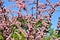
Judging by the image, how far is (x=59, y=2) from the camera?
2.41 meters

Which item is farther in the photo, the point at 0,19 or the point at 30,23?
the point at 0,19

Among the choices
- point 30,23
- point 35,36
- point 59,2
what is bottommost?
point 35,36

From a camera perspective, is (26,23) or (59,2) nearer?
(26,23)

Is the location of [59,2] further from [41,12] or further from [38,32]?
[38,32]

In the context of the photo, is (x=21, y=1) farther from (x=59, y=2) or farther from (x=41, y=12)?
(x=59, y=2)

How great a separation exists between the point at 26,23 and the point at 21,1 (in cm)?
23

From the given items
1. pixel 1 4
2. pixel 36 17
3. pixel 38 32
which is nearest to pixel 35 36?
pixel 38 32

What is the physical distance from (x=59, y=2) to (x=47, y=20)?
0.24 m

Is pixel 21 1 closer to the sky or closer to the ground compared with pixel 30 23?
closer to the sky

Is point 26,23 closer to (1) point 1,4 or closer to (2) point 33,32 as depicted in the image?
(2) point 33,32

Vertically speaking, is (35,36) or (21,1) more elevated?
(21,1)

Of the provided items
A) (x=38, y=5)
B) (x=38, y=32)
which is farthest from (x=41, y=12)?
(x=38, y=32)

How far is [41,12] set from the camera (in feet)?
7.73

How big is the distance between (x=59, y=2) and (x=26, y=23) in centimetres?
44
